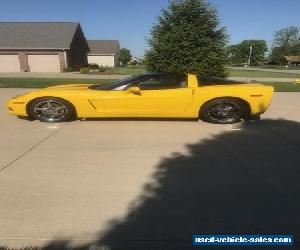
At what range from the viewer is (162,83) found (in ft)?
19.5

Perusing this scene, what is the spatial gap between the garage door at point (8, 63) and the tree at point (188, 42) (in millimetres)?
23000

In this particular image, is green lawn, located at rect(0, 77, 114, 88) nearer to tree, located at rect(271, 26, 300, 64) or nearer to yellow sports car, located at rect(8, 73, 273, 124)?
yellow sports car, located at rect(8, 73, 273, 124)

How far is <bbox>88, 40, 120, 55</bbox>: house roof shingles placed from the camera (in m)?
57.4

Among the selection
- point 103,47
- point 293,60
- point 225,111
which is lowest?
point 293,60

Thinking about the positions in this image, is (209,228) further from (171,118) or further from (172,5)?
(172,5)

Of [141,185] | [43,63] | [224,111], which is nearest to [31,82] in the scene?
[224,111]

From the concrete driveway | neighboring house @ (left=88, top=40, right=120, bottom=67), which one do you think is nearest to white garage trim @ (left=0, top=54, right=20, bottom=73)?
neighboring house @ (left=88, top=40, right=120, bottom=67)

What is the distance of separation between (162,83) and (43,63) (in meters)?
28.9

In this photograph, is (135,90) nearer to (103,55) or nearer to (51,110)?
(51,110)

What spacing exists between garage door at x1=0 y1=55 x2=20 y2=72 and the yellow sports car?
93.1ft

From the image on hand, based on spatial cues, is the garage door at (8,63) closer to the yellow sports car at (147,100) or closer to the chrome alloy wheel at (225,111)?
the yellow sports car at (147,100)

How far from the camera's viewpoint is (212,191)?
319cm

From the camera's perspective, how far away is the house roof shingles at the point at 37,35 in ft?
102

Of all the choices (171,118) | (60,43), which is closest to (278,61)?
(60,43)
